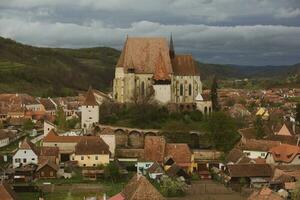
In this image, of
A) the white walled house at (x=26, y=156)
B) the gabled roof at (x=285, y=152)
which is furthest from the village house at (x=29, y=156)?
the gabled roof at (x=285, y=152)

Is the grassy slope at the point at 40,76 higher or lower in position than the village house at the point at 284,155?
higher

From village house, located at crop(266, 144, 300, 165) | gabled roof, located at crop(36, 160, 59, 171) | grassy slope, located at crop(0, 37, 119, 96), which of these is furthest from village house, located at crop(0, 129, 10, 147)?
grassy slope, located at crop(0, 37, 119, 96)

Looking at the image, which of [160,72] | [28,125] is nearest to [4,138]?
[28,125]

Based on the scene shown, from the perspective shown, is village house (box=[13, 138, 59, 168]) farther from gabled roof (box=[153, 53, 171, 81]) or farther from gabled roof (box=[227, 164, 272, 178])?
gabled roof (box=[153, 53, 171, 81])

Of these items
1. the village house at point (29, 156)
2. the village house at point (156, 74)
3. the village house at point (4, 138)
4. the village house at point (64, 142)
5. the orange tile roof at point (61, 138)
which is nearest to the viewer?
the village house at point (29, 156)

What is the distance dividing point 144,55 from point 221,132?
17331 millimetres

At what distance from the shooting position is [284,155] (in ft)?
188

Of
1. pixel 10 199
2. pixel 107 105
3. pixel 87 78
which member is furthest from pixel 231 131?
pixel 87 78

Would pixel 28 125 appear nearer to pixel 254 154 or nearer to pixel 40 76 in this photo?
pixel 254 154

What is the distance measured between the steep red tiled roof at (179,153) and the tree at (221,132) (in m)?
7.07

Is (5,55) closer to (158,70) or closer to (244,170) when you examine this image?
(158,70)

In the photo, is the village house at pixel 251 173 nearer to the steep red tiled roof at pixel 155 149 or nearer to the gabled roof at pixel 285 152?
the gabled roof at pixel 285 152

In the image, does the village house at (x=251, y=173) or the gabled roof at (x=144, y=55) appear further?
the gabled roof at (x=144, y=55)

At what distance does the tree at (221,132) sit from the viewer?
64688mm
